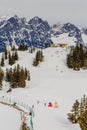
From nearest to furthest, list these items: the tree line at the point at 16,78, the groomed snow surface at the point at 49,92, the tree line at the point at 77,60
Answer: the groomed snow surface at the point at 49,92 → the tree line at the point at 16,78 → the tree line at the point at 77,60

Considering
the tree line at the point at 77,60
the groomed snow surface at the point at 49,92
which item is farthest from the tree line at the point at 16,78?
the tree line at the point at 77,60

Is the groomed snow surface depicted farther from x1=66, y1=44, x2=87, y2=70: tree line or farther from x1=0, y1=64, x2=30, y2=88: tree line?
x1=66, y1=44, x2=87, y2=70: tree line

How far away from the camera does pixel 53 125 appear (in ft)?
214

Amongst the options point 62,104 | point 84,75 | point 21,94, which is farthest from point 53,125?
point 84,75

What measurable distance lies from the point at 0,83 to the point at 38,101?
37.2 m

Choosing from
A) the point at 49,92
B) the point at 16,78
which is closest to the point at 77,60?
the point at 16,78

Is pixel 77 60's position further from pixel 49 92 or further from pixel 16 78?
pixel 49 92

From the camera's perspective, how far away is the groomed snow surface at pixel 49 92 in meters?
68.6

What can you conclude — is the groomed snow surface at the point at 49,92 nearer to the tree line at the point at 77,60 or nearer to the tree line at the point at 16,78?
the tree line at the point at 16,78

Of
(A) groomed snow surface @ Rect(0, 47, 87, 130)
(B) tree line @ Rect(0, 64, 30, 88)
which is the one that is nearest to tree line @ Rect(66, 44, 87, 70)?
(A) groomed snow surface @ Rect(0, 47, 87, 130)

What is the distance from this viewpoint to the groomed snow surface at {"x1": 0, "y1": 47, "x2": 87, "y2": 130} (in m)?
68.6

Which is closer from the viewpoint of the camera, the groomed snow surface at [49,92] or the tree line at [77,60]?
the groomed snow surface at [49,92]

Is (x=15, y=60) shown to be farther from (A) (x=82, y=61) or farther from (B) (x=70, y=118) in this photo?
(B) (x=70, y=118)

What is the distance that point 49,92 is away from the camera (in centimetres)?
11925
